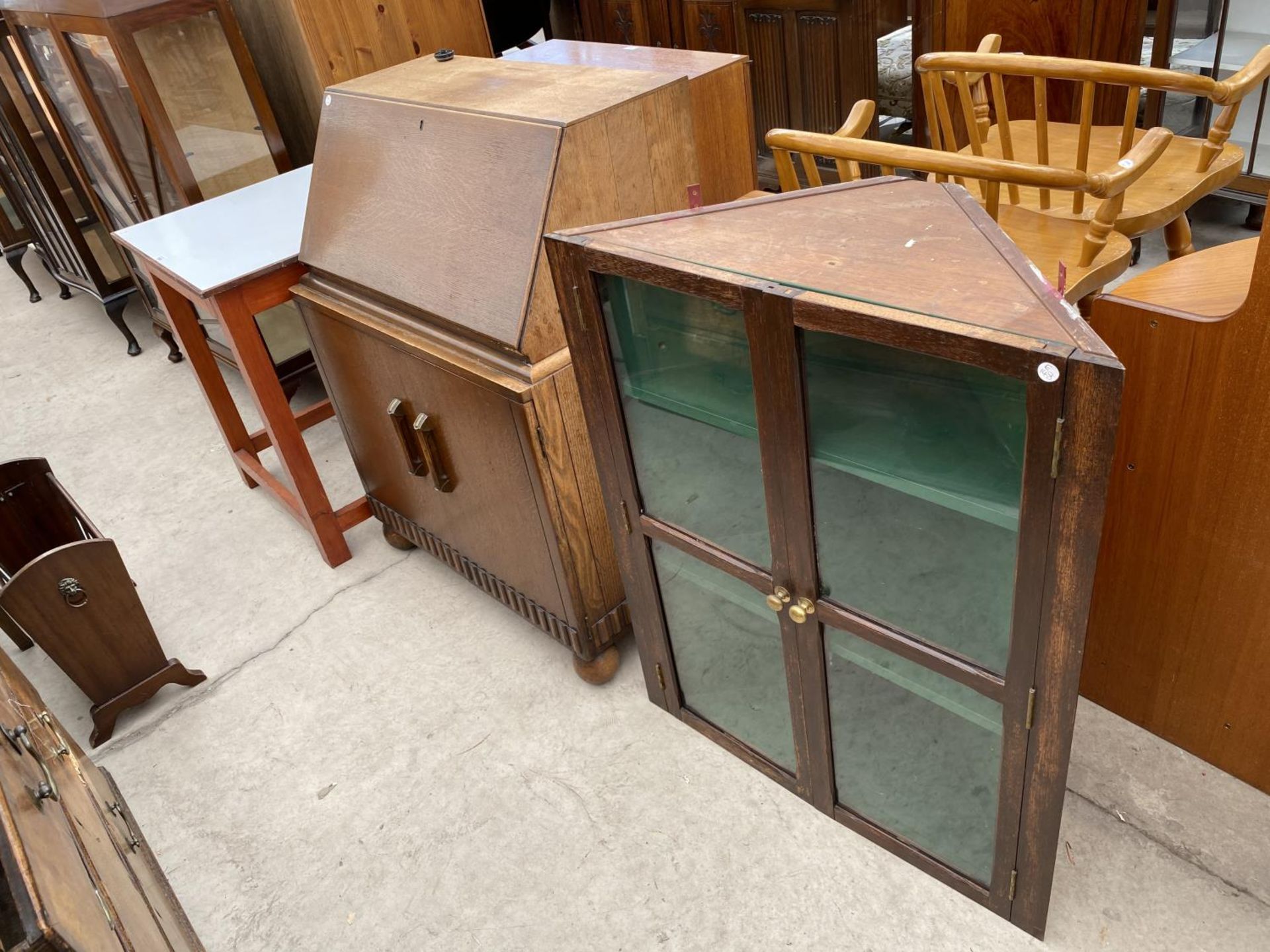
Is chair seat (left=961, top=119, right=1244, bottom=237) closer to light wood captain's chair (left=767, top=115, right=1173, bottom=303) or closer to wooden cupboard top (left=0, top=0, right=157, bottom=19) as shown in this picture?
light wood captain's chair (left=767, top=115, right=1173, bottom=303)

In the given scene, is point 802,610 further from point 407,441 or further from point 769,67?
point 769,67

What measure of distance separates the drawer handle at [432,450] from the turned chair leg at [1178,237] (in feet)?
5.63

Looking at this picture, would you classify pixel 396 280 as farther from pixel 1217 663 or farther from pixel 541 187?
pixel 1217 663

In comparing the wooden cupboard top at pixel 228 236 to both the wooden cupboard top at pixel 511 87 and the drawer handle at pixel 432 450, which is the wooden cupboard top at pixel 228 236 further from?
the drawer handle at pixel 432 450

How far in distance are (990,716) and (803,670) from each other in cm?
32

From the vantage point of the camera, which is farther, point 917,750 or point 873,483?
point 917,750

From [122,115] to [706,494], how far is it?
2534 millimetres

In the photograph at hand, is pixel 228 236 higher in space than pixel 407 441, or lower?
higher

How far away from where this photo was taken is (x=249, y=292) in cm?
230

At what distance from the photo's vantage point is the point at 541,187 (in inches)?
68.9

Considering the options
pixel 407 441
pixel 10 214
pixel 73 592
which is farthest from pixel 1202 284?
pixel 10 214

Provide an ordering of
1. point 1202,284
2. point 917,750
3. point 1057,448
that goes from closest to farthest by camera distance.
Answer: point 1057,448, point 1202,284, point 917,750

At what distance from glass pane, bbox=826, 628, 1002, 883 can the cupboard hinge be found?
0.46m

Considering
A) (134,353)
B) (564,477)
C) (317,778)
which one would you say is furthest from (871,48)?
(134,353)
